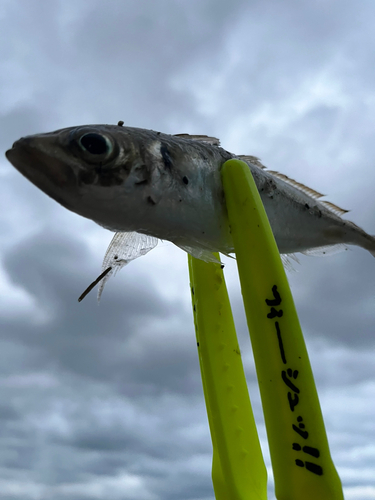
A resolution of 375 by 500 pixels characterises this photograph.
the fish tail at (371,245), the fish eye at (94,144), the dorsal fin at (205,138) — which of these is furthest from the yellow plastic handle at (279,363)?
the fish tail at (371,245)

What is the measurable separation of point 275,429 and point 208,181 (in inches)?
52.7

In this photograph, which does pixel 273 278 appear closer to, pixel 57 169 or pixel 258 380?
pixel 258 380

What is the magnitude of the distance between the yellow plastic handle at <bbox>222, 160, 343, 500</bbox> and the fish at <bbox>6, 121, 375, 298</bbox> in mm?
169

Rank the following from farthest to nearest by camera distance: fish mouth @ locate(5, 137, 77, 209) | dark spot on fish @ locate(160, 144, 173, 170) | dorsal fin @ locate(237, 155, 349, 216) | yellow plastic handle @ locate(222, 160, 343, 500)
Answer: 1. dorsal fin @ locate(237, 155, 349, 216)
2. dark spot on fish @ locate(160, 144, 173, 170)
3. yellow plastic handle @ locate(222, 160, 343, 500)
4. fish mouth @ locate(5, 137, 77, 209)

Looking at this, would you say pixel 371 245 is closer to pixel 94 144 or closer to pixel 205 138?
pixel 205 138

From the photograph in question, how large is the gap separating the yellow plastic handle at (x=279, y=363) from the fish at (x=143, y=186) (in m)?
0.17

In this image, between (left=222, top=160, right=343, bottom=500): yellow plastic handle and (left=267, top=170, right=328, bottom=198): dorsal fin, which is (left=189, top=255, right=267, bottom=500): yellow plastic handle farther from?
(left=267, top=170, right=328, bottom=198): dorsal fin

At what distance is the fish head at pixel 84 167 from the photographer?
5.49ft

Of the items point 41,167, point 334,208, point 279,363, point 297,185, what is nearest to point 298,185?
point 297,185

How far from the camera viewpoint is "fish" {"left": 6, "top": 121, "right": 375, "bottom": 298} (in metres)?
1.70

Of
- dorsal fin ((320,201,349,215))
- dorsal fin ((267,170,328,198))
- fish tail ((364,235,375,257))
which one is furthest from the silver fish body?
fish tail ((364,235,375,257))

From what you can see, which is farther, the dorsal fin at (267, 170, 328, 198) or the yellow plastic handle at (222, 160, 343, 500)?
the dorsal fin at (267, 170, 328, 198)

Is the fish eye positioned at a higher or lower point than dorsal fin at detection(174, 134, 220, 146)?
lower

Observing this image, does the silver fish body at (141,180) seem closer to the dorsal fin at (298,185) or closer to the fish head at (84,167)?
the fish head at (84,167)
